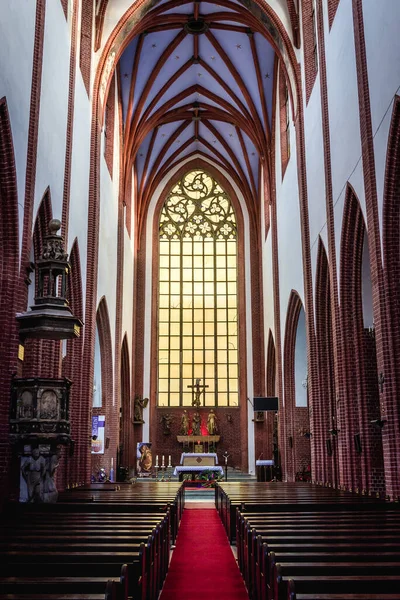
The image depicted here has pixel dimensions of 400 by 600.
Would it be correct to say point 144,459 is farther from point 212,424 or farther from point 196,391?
point 196,391

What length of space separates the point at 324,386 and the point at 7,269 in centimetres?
935

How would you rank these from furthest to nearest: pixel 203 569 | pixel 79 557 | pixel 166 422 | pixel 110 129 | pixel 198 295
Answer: pixel 198 295
pixel 166 422
pixel 110 129
pixel 203 569
pixel 79 557

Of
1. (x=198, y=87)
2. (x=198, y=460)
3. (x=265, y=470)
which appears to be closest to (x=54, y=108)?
(x=198, y=87)

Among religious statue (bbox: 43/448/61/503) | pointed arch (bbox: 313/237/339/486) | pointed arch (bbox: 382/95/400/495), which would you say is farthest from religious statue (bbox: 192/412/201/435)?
religious statue (bbox: 43/448/61/503)

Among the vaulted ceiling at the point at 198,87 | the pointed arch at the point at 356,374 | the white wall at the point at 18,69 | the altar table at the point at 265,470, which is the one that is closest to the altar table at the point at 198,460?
the altar table at the point at 265,470

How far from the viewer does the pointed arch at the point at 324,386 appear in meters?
16.0

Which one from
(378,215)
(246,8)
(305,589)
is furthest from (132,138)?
(305,589)

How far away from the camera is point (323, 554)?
436 centimetres

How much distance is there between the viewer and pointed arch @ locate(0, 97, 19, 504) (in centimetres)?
995

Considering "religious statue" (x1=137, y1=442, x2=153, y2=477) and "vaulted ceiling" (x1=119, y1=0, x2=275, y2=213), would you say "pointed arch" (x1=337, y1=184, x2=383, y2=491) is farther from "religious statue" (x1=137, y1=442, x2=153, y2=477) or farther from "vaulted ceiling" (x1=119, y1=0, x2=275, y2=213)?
"religious statue" (x1=137, y1=442, x2=153, y2=477)

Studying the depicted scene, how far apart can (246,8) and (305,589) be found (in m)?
20.1

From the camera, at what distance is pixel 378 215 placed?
36.3ft

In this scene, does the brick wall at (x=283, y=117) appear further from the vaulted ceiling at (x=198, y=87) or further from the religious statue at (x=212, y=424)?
the religious statue at (x=212, y=424)

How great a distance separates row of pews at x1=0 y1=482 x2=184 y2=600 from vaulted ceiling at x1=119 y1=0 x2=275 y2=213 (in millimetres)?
17863
